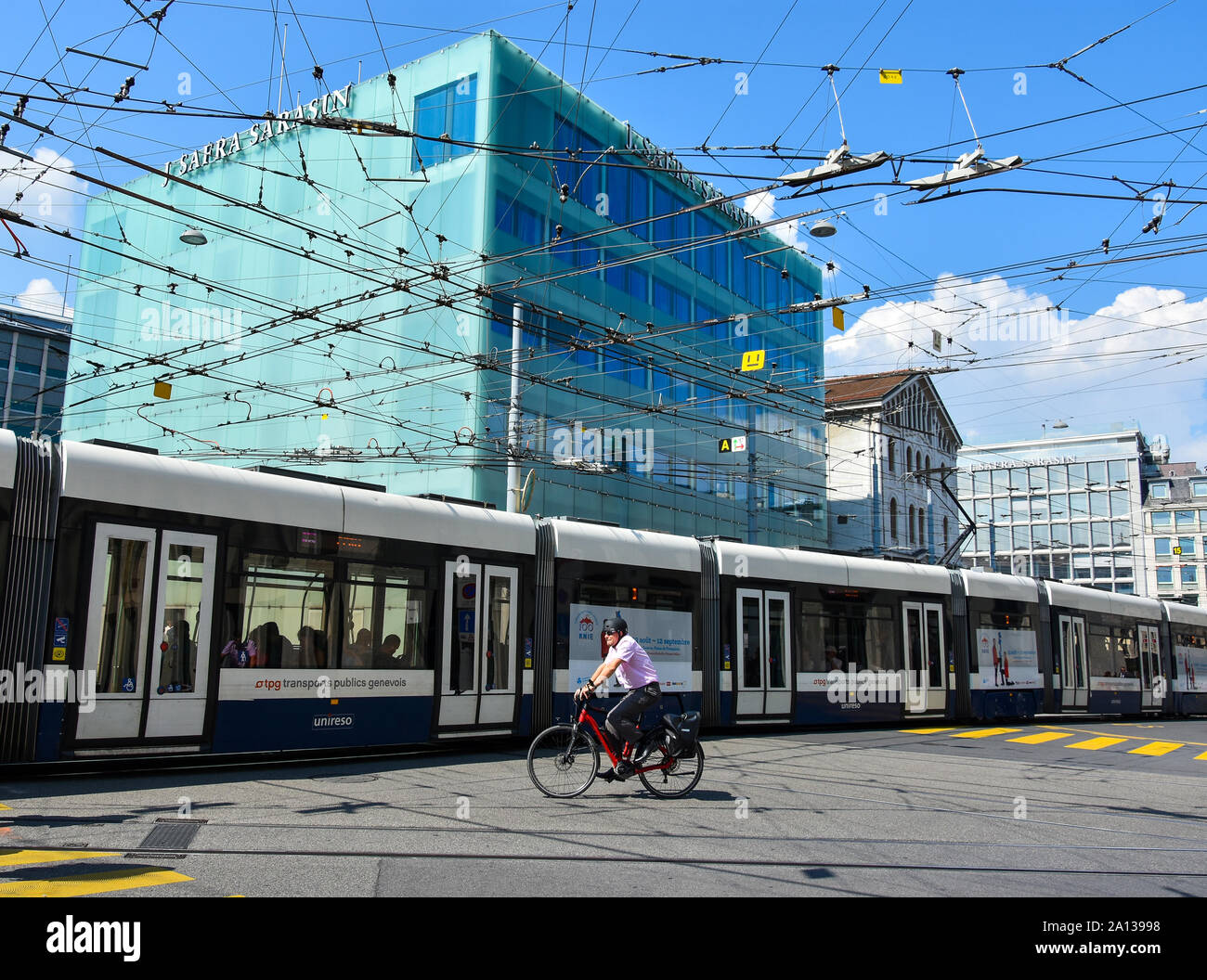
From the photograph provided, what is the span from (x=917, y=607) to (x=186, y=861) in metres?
16.0

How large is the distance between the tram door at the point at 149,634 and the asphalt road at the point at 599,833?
580 millimetres

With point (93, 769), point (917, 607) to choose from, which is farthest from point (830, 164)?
point (917, 607)

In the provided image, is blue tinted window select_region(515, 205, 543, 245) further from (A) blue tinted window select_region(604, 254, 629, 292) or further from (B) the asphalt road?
(B) the asphalt road

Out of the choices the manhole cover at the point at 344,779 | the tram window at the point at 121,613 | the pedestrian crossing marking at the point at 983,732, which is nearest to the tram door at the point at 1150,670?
the pedestrian crossing marking at the point at 983,732

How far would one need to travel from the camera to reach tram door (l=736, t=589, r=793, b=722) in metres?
16.4

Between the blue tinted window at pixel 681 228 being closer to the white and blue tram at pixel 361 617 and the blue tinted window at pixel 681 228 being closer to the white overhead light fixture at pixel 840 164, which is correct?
the white and blue tram at pixel 361 617

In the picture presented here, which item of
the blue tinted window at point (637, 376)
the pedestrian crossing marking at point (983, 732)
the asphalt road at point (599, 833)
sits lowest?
the pedestrian crossing marking at point (983, 732)

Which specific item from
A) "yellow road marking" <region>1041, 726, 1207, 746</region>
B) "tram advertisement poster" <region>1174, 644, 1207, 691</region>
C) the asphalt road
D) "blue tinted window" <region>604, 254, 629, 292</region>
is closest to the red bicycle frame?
the asphalt road

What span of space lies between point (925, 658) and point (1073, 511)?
262 feet

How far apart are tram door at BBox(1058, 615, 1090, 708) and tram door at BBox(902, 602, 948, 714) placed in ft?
17.7

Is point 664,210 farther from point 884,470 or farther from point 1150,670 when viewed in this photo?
point 884,470

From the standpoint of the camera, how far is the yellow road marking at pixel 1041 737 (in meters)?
17.4

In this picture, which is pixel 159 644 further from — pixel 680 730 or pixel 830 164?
pixel 830 164

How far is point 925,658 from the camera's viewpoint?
773 inches
